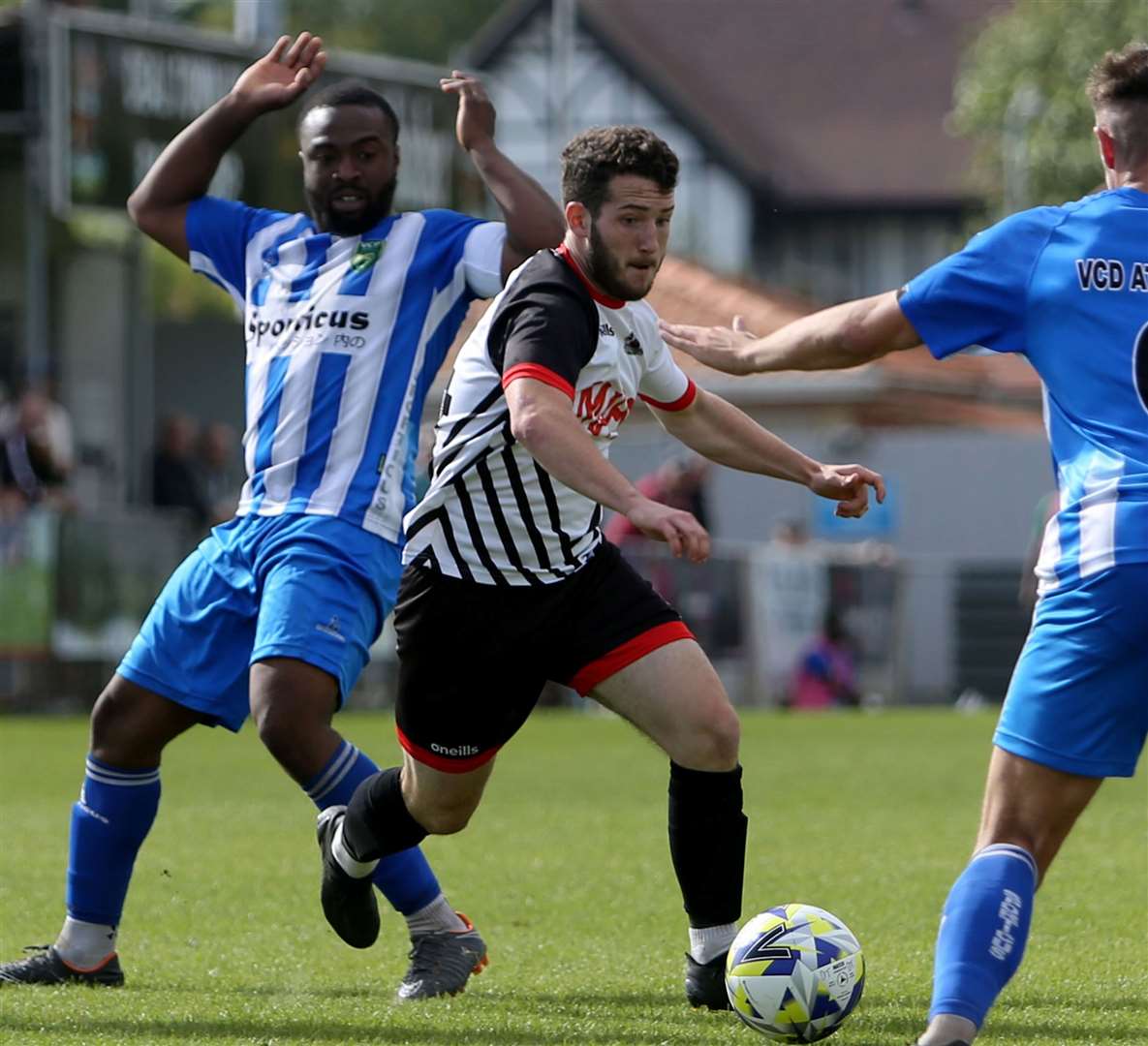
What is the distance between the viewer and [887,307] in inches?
209

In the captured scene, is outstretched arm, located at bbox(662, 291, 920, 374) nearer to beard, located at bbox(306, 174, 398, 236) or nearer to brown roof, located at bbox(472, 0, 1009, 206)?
beard, located at bbox(306, 174, 398, 236)

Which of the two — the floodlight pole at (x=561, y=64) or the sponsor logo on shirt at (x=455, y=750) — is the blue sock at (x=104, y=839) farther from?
the floodlight pole at (x=561, y=64)

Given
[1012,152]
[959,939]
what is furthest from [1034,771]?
[1012,152]

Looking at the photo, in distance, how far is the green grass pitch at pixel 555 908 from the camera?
19.6ft

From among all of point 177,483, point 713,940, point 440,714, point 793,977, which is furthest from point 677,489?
point 793,977

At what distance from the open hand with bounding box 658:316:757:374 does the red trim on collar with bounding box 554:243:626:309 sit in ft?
0.86

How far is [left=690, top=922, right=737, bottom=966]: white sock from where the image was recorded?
6109 mm

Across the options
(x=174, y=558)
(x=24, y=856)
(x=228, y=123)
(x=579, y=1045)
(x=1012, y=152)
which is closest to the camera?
(x=579, y=1045)

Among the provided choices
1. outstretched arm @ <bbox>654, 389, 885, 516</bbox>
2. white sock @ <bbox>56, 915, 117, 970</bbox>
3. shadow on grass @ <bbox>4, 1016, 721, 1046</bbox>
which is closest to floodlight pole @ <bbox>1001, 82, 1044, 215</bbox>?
outstretched arm @ <bbox>654, 389, 885, 516</bbox>

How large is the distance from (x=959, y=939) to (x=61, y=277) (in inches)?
895

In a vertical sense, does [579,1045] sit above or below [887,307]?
below

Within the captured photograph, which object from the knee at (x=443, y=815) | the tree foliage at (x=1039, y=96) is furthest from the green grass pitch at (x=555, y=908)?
the tree foliage at (x=1039, y=96)

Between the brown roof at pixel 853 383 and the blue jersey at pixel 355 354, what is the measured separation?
70.5ft

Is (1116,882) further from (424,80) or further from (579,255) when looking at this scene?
(424,80)
